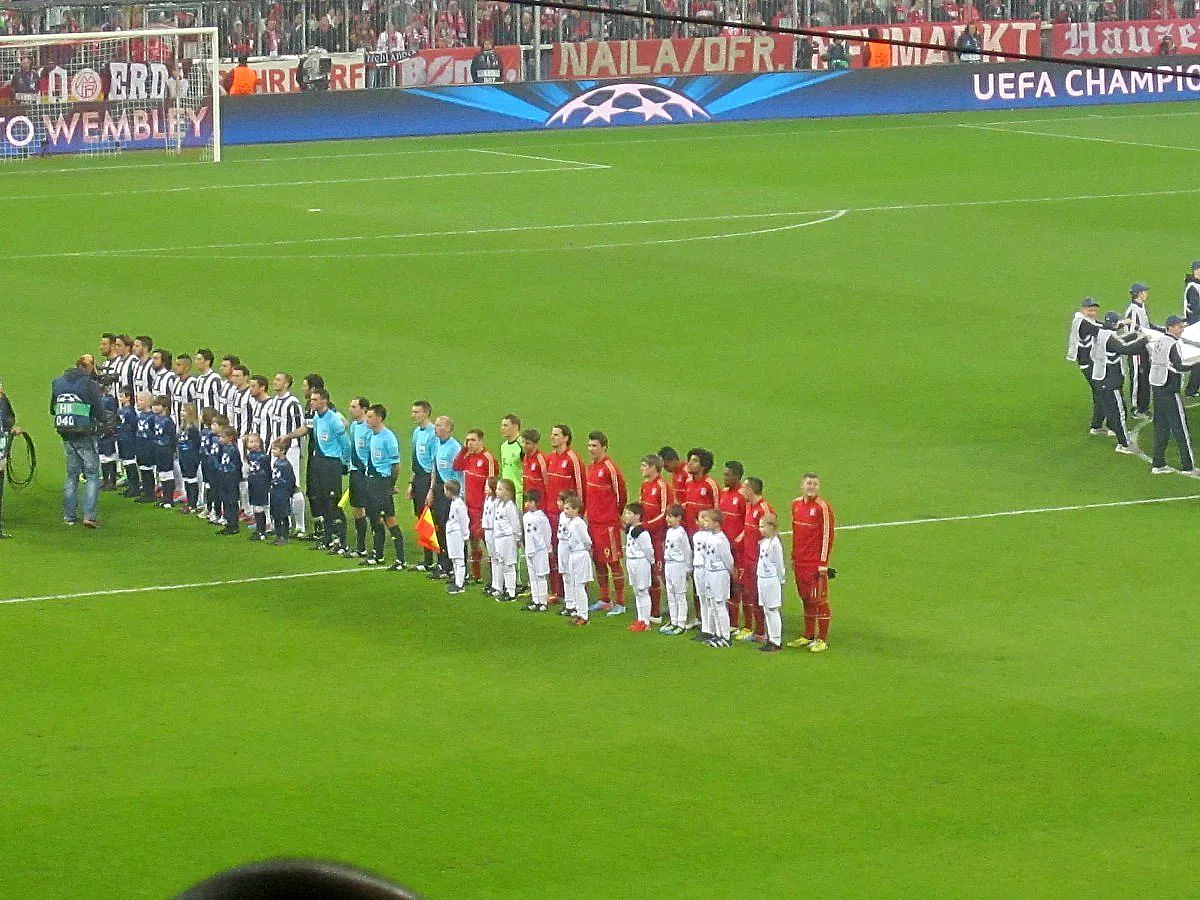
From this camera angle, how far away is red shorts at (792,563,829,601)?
56.1 ft

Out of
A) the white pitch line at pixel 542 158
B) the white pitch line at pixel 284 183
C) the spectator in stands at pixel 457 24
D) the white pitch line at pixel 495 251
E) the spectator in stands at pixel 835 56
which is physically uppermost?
the spectator in stands at pixel 457 24

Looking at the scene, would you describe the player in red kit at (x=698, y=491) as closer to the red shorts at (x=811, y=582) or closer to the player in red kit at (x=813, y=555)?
the player in red kit at (x=813, y=555)

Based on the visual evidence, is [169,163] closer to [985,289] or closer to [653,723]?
[985,289]

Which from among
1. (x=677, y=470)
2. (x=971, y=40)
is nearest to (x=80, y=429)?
(x=677, y=470)

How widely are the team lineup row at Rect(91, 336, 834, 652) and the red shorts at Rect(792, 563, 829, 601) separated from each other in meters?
0.02

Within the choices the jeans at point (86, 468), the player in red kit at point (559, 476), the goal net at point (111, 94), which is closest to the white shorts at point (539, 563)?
the player in red kit at point (559, 476)

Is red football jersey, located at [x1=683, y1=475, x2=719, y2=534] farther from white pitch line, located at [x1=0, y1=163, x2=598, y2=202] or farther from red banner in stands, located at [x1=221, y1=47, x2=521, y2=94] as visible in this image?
red banner in stands, located at [x1=221, y1=47, x2=521, y2=94]

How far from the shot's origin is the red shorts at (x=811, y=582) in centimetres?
1709

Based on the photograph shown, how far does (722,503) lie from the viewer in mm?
17734

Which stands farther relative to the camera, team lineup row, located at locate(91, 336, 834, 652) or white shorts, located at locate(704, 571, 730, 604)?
team lineup row, located at locate(91, 336, 834, 652)

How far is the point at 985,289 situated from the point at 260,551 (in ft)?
55.3

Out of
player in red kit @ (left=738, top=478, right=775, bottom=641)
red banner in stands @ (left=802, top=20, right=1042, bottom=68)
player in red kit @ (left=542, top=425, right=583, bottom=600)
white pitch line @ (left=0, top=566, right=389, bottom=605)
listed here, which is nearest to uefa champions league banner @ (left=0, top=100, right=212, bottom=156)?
red banner in stands @ (left=802, top=20, right=1042, bottom=68)

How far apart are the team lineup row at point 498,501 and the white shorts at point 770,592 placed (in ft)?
0.06

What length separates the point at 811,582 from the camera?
17109 millimetres
